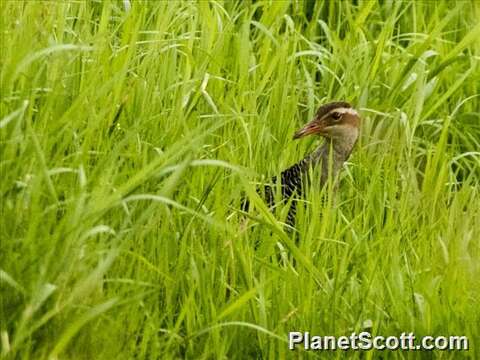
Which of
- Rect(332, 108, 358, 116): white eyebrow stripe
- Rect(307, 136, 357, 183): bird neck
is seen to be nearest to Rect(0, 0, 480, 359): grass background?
Rect(307, 136, 357, 183): bird neck

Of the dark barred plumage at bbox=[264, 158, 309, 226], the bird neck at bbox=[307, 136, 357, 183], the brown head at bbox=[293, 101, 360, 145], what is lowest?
the dark barred plumage at bbox=[264, 158, 309, 226]

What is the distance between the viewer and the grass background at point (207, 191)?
4.06 meters

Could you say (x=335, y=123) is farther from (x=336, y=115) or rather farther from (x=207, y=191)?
(x=207, y=191)

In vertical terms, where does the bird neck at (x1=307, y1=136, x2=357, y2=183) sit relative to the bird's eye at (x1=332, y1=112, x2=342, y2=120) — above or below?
below

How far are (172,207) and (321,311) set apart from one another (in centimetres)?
60

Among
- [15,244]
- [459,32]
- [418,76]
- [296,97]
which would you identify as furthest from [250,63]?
[15,244]

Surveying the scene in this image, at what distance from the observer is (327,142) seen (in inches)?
229

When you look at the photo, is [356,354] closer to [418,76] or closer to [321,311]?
[321,311]

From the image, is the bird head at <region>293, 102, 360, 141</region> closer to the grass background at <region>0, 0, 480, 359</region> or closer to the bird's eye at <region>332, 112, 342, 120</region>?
the bird's eye at <region>332, 112, 342, 120</region>

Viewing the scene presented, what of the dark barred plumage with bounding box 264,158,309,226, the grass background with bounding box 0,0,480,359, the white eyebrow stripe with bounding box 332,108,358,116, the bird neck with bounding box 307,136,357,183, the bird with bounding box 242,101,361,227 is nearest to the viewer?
the grass background with bounding box 0,0,480,359

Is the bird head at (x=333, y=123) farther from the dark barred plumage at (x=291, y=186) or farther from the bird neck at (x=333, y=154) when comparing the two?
the dark barred plumage at (x=291, y=186)

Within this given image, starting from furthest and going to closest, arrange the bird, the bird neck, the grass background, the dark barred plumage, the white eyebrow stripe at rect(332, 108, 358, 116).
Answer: the white eyebrow stripe at rect(332, 108, 358, 116) < the bird neck < the bird < the dark barred plumage < the grass background

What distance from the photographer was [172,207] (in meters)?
→ 4.71

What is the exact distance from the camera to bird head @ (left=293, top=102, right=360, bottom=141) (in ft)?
18.9
